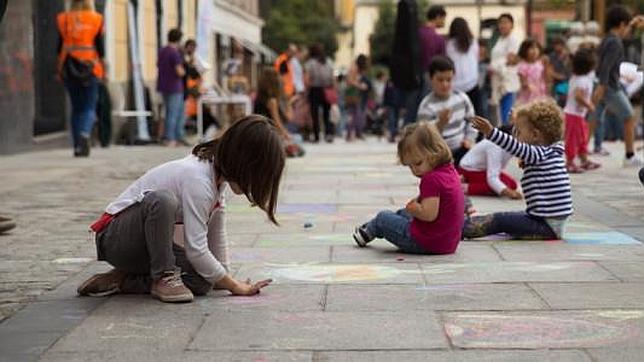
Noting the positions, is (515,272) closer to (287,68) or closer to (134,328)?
(134,328)

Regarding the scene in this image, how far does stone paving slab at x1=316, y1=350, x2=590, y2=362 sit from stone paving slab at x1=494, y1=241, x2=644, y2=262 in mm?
2300

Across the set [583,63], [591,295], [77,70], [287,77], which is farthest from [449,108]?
[287,77]

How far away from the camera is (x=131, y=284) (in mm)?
5484

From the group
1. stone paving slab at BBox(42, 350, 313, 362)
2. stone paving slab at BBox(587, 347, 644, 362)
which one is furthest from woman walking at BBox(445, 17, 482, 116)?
stone paving slab at BBox(42, 350, 313, 362)

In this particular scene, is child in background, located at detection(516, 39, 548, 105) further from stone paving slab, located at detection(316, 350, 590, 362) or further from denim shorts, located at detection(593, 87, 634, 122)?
stone paving slab, located at detection(316, 350, 590, 362)

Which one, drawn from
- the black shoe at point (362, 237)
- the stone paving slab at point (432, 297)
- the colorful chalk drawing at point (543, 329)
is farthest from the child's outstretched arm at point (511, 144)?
the colorful chalk drawing at point (543, 329)

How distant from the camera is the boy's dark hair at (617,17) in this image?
13055mm

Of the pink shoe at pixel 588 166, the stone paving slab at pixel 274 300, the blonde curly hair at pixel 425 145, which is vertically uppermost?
the blonde curly hair at pixel 425 145

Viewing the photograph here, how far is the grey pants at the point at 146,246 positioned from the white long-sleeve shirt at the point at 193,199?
0.20ft

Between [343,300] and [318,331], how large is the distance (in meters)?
0.66

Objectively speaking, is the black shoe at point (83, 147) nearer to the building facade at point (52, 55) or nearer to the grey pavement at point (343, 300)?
the building facade at point (52, 55)

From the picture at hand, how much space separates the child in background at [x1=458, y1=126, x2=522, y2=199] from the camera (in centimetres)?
977

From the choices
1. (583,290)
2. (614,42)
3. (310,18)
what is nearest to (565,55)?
(614,42)

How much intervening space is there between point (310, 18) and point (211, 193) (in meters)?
65.7
